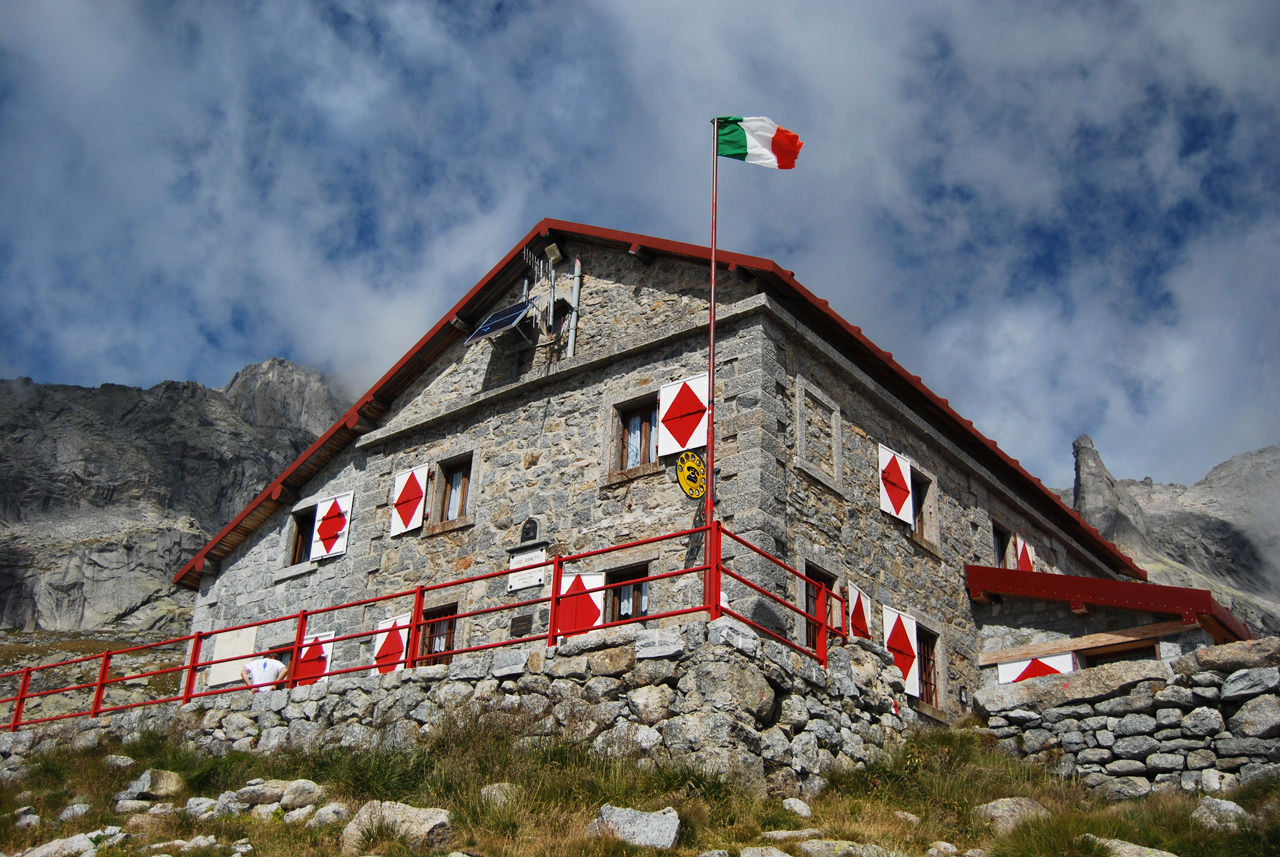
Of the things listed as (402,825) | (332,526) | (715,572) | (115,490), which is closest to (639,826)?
(402,825)

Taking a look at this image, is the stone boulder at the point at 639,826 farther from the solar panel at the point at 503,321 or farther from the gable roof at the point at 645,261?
the solar panel at the point at 503,321

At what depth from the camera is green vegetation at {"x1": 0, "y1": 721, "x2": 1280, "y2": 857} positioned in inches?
319

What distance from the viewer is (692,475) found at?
504 inches

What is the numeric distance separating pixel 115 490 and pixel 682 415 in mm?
51070

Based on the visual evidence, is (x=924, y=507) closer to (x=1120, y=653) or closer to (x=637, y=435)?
(x=1120, y=653)

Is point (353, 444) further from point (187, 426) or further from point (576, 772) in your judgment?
point (187, 426)

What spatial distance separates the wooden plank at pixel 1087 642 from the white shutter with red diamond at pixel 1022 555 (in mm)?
2418

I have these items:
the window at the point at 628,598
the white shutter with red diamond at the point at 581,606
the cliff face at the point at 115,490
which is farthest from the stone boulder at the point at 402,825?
the cliff face at the point at 115,490

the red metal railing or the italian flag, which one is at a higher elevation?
the italian flag

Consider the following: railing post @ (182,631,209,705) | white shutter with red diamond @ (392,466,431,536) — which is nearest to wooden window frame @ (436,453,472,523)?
white shutter with red diamond @ (392,466,431,536)

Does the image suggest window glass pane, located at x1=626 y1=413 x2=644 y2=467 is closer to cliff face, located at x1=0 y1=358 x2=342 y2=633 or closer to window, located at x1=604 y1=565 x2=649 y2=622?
window, located at x1=604 y1=565 x2=649 y2=622

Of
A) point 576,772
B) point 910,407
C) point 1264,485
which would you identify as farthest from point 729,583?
point 1264,485

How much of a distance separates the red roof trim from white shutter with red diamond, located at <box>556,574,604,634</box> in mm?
6240

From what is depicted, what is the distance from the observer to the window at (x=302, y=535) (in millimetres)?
18453
